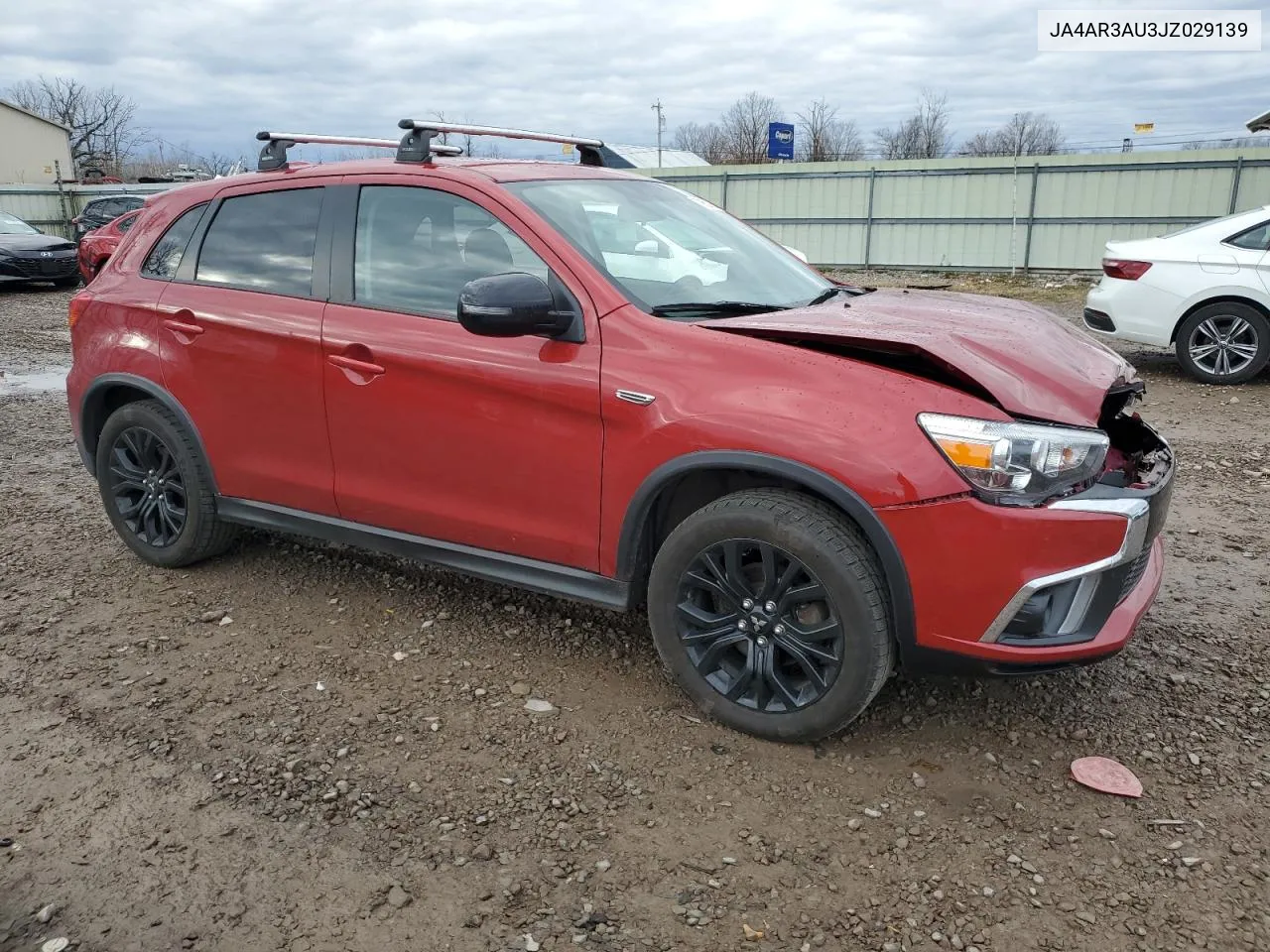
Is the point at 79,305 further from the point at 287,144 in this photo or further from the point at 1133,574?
the point at 1133,574

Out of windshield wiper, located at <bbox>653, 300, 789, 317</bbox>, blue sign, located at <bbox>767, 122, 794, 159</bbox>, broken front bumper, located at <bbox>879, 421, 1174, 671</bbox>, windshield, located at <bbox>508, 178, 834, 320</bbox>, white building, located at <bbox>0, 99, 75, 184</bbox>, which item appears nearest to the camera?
broken front bumper, located at <bbox>879, 421, 1174, 671</bbox>

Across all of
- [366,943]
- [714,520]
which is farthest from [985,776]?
[366,943]

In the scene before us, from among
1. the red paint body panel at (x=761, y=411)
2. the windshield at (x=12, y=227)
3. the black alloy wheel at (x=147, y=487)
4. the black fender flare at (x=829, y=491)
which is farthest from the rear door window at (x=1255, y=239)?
the windshield at (x=12, y=227)

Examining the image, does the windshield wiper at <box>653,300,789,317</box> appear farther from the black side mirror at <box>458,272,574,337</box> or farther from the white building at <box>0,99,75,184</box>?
the white building at <box>0,99,75,184</box>

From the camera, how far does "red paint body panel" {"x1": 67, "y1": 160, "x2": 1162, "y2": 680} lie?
2789mm

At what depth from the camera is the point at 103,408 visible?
4.68 metres

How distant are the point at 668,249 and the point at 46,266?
58.4 feet

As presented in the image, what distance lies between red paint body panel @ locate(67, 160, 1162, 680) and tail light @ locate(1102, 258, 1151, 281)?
5660mm

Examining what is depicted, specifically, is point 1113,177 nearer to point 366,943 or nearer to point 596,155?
point 596,155

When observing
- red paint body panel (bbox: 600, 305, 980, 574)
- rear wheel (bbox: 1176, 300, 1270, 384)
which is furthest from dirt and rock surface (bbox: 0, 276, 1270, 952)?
rear wheel (bbox: 1176, 300, 1270, 384)

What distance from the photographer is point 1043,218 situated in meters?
19.4

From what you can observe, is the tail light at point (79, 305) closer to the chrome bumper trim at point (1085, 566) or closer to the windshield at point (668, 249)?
the windshield at point (668, 249)

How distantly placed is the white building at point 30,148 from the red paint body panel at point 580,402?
45.0 meters

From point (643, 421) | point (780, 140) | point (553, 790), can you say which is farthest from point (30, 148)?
point (553, 790)
